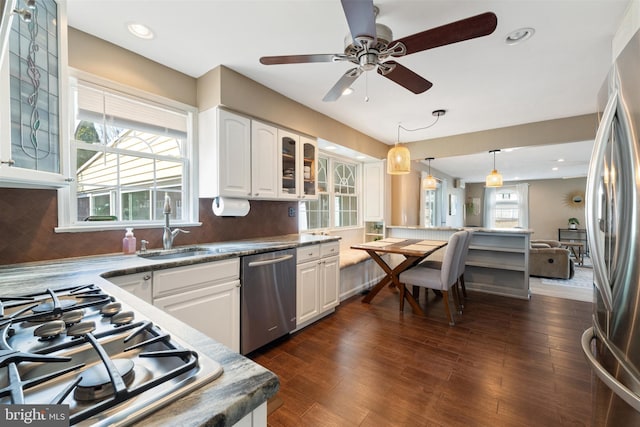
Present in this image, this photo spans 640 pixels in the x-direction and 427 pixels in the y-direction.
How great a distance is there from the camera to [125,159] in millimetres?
2289

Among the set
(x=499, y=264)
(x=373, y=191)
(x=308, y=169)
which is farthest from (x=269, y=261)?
(x=499, y=264)

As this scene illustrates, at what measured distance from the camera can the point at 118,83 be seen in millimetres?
2156

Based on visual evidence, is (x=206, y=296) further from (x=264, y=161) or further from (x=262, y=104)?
(x=262, y=104)

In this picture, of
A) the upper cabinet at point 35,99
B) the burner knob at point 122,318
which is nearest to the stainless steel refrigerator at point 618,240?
the burner knob at point 122,318

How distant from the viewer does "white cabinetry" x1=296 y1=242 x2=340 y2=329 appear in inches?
108

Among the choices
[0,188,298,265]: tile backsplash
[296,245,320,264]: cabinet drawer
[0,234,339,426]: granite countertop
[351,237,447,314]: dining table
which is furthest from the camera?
[351,237,447,314]: dining table

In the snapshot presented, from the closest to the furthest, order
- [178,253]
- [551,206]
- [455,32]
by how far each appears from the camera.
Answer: [455,32], [178,253], [551,206]

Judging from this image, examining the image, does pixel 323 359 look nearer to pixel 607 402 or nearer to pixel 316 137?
pixel 607 402

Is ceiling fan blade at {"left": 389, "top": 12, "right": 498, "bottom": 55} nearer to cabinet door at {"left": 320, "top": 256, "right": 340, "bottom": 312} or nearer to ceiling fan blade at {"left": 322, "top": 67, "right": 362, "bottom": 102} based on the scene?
ceiling fan blade at {"left": 322, "top": 67, "right": 362, "bottom": 102}

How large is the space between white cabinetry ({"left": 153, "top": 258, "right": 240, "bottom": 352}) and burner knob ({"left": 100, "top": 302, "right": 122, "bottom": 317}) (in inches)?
34.8

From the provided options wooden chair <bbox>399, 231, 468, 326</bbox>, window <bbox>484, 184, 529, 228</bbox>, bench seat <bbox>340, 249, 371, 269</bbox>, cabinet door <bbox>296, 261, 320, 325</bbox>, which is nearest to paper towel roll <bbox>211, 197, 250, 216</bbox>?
cabinet door <bbox>296, 261, 320, 325</bbox>

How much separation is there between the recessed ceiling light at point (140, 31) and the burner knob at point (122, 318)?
2049 mm

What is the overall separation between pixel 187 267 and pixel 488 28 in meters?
2.18

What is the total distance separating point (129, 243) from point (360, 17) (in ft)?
7.05
